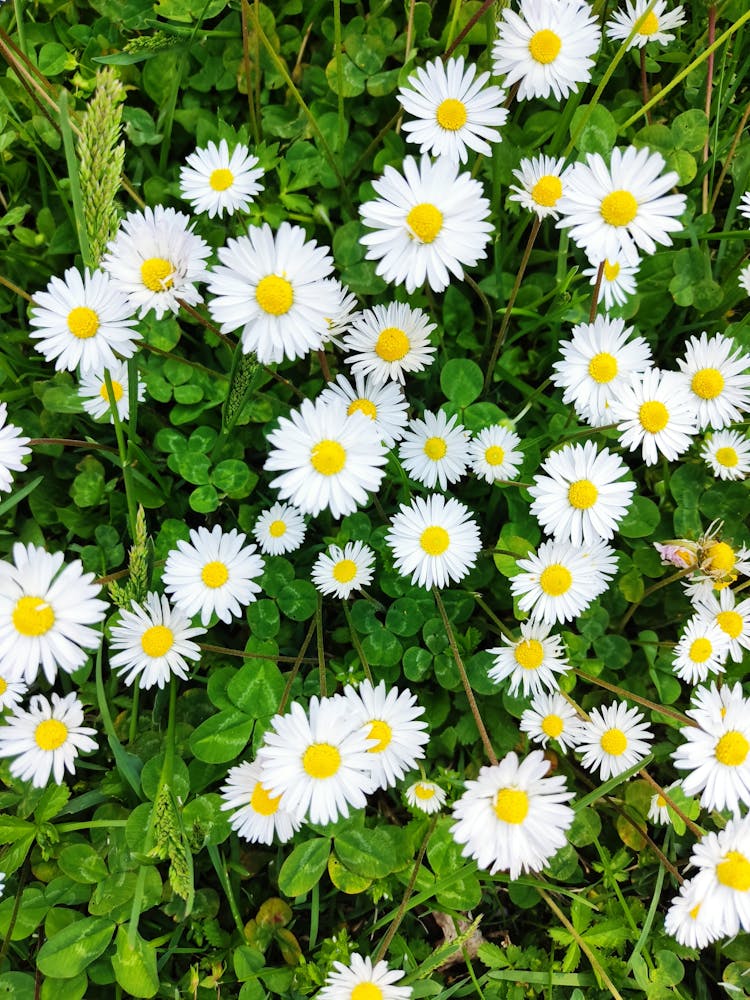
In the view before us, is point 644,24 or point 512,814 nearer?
point 512,814

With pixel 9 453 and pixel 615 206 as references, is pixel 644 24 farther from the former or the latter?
pixel 9 453

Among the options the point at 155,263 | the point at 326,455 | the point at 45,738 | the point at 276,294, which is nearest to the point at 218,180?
the point at 155,263

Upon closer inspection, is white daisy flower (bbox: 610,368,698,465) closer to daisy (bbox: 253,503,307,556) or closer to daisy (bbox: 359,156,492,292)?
daisy (bbox: 359,156,492,292)

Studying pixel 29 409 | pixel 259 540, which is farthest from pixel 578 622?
pixel 29 409

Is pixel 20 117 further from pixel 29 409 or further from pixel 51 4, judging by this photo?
pixel 29 409

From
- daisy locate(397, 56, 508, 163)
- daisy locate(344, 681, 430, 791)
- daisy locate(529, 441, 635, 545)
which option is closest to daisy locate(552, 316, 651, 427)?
daisy locate(529, 441, 635, 545)
